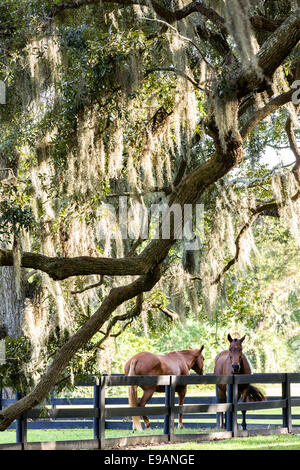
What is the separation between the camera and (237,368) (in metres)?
10.2

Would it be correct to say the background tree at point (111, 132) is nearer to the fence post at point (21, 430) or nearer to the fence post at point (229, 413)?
the fence post at point (21, 430)

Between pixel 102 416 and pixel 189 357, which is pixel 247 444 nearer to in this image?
pixel 102 416

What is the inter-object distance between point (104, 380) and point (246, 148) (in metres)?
5.38

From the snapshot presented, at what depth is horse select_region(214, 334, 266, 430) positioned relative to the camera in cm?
1030

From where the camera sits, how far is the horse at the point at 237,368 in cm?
1030

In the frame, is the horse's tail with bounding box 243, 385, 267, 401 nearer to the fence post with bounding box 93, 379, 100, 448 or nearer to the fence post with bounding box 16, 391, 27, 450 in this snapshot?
the fence post with bounding box 93, 379, 100, 448

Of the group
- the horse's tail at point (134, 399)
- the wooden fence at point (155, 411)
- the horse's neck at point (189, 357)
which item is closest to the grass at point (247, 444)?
the wooden fence at point (155, 411)

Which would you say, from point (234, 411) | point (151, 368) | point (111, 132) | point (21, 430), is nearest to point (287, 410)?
point (234, 411)

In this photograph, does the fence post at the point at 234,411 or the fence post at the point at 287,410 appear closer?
the fence post at the point at 234,411

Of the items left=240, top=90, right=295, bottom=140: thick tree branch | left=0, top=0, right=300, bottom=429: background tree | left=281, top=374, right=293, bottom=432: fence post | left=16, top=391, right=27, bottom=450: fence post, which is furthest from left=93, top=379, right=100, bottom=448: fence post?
left=240, top=90, right=295, bottom=140: thick tree branch

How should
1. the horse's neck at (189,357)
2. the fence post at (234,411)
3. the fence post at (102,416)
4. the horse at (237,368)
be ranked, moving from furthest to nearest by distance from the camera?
the horse's neck at (189,357)
the horse at (237,368)
the fence post at (234,411)
the fence post at (102,416)

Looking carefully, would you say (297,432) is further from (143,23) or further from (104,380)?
(143,23)

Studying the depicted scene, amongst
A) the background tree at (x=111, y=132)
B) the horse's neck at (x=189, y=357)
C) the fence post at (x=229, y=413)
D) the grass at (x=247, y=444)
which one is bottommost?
the grass at (x=247, y=444)

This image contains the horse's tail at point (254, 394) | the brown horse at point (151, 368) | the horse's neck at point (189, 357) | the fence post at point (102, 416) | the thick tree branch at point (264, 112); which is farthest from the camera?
the horse's neck at point (189, 357)
